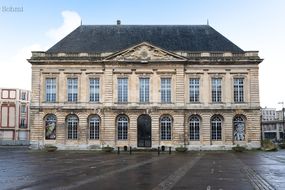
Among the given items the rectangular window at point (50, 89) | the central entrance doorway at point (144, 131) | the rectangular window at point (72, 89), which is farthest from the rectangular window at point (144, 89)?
the rectangular window at point (50, 89)

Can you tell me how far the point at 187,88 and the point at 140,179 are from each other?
1255 inches

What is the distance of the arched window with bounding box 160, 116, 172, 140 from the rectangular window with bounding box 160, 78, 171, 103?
2129 mm

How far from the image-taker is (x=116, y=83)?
4716 centimetres

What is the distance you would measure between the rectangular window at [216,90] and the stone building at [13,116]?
48.6 meters

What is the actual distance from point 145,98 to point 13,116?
155ft

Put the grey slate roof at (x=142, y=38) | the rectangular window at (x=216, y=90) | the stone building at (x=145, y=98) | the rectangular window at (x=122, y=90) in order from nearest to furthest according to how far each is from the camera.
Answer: the stone building at (x=145, y=98) → the rectangular window at (x=122, y=90) → the rectangular window at (x=216, y=90) → the grey slate roof at (x=142, y=38)

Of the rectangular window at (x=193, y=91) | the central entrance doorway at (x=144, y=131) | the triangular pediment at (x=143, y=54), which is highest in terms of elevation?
the triangular pediment at (x=143, y=54)

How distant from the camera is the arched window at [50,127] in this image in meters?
47.0

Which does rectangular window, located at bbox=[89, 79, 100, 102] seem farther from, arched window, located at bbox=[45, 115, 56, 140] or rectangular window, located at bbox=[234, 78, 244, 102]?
rectangular window, located at bbox=[234, 78, 244, 102]

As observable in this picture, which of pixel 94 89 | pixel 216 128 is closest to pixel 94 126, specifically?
pixel 94 89

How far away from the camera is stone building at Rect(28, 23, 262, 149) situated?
153 ft

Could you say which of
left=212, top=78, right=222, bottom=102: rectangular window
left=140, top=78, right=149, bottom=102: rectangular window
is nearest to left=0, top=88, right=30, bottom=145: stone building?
left=140, top=78, right=149, bottom=102: rectangular window

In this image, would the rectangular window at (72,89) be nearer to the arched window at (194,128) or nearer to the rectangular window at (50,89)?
the rectangular window at (50,89)

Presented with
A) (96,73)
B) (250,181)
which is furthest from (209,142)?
(250,181)
